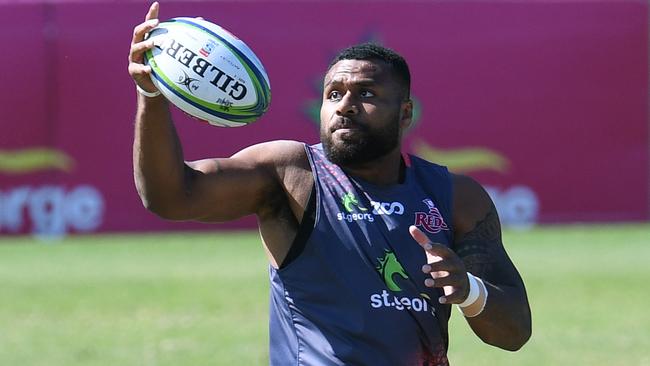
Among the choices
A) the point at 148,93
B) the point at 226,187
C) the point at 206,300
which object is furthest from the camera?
the point at 206,300

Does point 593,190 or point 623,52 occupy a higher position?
point 623,52

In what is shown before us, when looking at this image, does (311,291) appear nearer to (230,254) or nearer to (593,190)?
(230,254)

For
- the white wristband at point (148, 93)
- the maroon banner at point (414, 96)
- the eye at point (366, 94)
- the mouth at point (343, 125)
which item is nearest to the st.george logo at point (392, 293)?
the mouth at point (343, 125)

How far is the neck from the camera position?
5.18m

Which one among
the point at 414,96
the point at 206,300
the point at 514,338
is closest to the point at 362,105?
the point at 514,338

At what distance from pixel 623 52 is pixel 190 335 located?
37.7ft

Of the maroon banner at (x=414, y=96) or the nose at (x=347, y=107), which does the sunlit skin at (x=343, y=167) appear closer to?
the nose at (x=347, y=107)

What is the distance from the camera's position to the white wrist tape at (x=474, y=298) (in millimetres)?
4898

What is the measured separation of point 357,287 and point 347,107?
2.25 feet

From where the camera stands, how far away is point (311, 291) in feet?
16.4

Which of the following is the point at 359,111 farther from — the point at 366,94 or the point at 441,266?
the point at 441,266

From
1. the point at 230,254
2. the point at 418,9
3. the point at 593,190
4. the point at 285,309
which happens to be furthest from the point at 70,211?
the point at 285,309

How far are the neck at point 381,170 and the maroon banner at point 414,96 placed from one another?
13.8 meters

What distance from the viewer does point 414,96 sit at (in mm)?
20016
